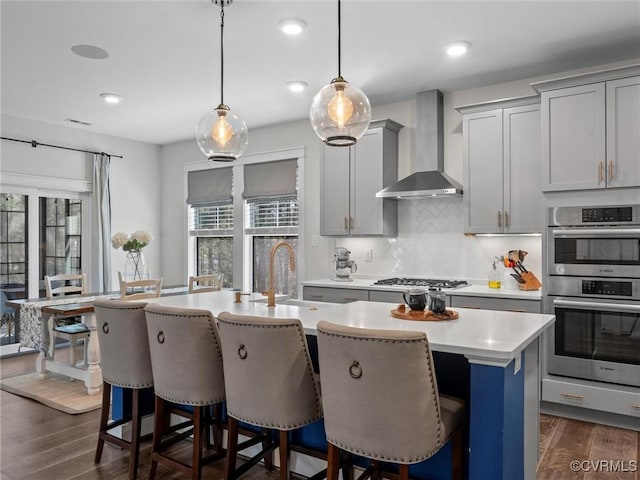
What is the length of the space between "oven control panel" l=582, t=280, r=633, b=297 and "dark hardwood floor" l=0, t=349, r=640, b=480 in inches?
36.8

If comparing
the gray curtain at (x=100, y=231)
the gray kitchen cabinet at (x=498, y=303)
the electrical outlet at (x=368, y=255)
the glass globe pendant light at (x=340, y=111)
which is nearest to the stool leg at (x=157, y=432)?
the glass globe pendant light at (x=340, y=111)

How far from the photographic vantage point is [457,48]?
3473 millimetres

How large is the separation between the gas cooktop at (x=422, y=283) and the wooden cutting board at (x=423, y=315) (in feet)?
5.32

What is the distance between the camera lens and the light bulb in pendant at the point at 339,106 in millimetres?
2340

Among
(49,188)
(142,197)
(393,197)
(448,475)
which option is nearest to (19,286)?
(49,188)

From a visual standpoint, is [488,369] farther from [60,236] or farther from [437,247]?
[60,236]

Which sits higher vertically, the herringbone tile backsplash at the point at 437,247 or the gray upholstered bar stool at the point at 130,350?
the herringbone tile backsplash at the point at 437,247

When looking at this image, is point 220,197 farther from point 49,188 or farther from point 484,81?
point 484,81

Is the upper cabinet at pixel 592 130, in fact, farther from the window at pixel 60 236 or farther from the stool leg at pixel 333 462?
the window at pixel 60 236

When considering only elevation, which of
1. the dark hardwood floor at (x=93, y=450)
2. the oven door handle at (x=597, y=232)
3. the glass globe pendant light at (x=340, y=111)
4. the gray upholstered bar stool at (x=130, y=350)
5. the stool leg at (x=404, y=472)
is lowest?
the dark hardwood floor at (x=93, y=450)

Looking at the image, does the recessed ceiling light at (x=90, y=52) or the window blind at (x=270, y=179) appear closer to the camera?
the recessed ceiling light at (x=90, y=52)

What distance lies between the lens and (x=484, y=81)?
4227mm

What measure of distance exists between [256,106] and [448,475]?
12.9 feet

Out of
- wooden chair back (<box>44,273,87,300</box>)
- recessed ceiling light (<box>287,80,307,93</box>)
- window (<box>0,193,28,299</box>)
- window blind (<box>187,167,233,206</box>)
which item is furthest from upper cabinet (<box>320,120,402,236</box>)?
window (<box>0,193,28,299</box>)
